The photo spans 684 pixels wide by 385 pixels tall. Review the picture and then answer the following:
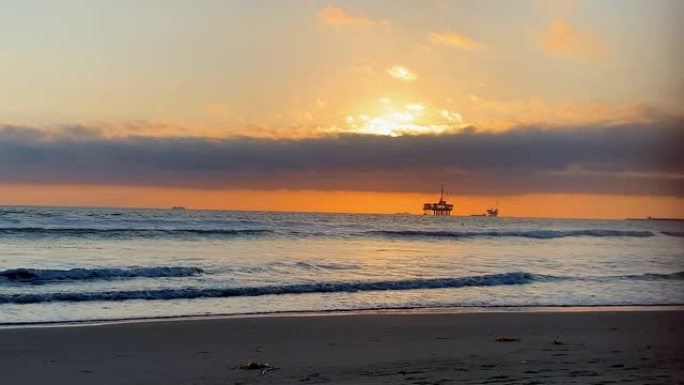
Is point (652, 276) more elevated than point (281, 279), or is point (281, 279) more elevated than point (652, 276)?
point (652, 276)

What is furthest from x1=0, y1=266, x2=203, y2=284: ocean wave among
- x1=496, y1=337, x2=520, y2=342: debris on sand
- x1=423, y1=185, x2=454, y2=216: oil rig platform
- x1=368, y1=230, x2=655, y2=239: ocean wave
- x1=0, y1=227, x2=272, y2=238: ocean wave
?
x1=423, y1=185, x2=454, y2=216: oil rig platform

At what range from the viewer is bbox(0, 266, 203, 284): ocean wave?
58.7 feet

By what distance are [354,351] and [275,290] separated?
7679 mm

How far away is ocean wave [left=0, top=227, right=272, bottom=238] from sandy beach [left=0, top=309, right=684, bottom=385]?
1013 inches

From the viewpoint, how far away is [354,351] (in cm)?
911

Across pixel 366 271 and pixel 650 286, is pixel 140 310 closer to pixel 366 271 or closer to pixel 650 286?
pixel 366 271

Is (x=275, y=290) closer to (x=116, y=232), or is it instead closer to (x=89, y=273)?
(x=89, y=273)

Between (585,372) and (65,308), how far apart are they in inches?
399

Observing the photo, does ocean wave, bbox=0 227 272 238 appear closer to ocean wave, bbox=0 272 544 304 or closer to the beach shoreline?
ocean wave, bbox=0 272 544 304

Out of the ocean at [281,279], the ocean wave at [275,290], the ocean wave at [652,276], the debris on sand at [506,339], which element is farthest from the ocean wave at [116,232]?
the debris on sand at [506,339]

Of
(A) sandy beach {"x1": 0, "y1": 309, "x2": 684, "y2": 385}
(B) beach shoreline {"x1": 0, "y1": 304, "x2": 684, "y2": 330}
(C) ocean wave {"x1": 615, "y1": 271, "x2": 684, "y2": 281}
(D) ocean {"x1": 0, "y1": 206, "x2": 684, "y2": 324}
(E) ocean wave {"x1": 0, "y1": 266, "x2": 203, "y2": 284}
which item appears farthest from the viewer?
(C) ocean wave {"x1": 615, "y1": 271, "x2": 684, "y2": 281}

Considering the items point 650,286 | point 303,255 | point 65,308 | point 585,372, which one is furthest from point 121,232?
point 585,372

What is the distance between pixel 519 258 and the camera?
2992 cm

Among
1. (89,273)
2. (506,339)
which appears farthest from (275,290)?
(506,339)
